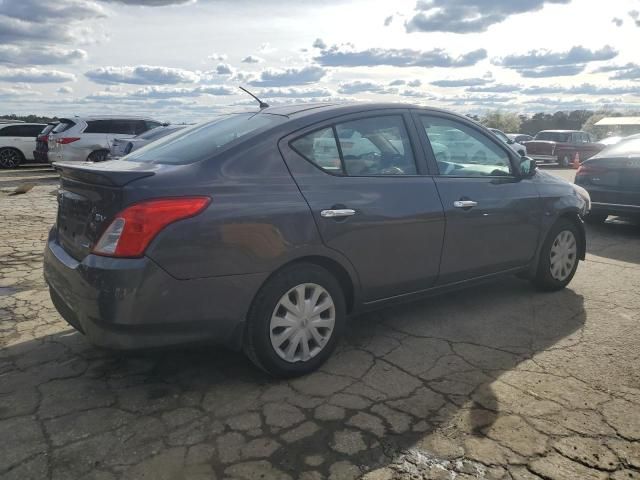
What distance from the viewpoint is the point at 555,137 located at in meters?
24.0

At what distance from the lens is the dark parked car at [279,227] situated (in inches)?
109

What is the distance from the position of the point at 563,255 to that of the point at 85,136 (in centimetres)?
1332

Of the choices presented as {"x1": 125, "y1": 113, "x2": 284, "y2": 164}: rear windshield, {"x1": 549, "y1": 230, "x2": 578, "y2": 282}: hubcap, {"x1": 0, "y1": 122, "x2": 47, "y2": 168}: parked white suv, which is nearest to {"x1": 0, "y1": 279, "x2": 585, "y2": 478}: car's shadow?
{"x1": 549, "y1": 230, "x2": 578, "y2": 282}: hubcap

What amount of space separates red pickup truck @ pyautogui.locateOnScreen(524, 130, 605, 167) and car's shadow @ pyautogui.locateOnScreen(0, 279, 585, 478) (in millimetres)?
21394

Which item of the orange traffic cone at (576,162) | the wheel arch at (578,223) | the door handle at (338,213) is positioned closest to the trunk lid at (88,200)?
the door handle at (338,213)

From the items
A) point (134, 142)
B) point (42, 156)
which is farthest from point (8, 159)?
point (134, 142)

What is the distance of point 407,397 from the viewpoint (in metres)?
3.07

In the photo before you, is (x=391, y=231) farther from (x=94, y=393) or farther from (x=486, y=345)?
(x=94, y=393)

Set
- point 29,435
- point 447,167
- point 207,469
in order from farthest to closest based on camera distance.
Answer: point 447,167 → point 29,435 → point 207,469

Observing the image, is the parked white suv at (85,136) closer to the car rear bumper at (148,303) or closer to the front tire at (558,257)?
the front tire at (558,257)

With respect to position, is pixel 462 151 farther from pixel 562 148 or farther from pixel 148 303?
pixel 562 148

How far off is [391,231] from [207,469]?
72.0 inches

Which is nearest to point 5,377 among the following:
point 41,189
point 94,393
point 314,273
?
point 94,393

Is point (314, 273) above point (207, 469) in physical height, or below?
above
